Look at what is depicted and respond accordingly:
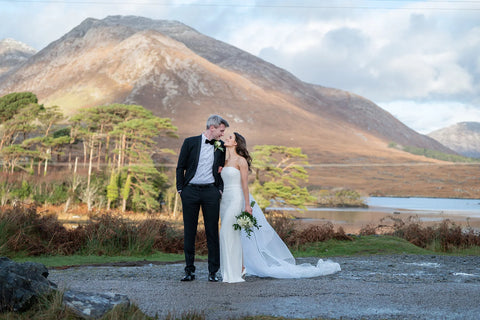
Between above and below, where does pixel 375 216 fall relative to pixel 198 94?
below

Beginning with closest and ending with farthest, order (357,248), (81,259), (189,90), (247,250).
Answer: (247,250) → (81,259) → (357,248) → (189,90)

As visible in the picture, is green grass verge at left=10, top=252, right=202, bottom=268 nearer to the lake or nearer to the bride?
the bride

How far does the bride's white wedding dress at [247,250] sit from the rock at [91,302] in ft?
7.55

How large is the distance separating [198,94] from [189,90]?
9.60 ft

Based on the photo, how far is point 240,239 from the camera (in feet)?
21.6

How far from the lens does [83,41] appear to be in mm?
182625

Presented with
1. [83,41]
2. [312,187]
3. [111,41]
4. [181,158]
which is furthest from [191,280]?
[83,41]

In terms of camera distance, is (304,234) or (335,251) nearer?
(335,251)

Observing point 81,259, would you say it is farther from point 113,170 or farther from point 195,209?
point 113,170

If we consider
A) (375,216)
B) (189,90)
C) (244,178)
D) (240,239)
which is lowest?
(375,216)

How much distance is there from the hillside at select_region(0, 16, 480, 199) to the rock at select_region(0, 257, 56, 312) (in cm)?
8918

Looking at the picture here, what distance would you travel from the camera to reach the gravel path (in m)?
4.47

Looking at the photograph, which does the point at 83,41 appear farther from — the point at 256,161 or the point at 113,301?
the point at 113,301

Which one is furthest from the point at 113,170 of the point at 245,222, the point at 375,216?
the point at 245,222
